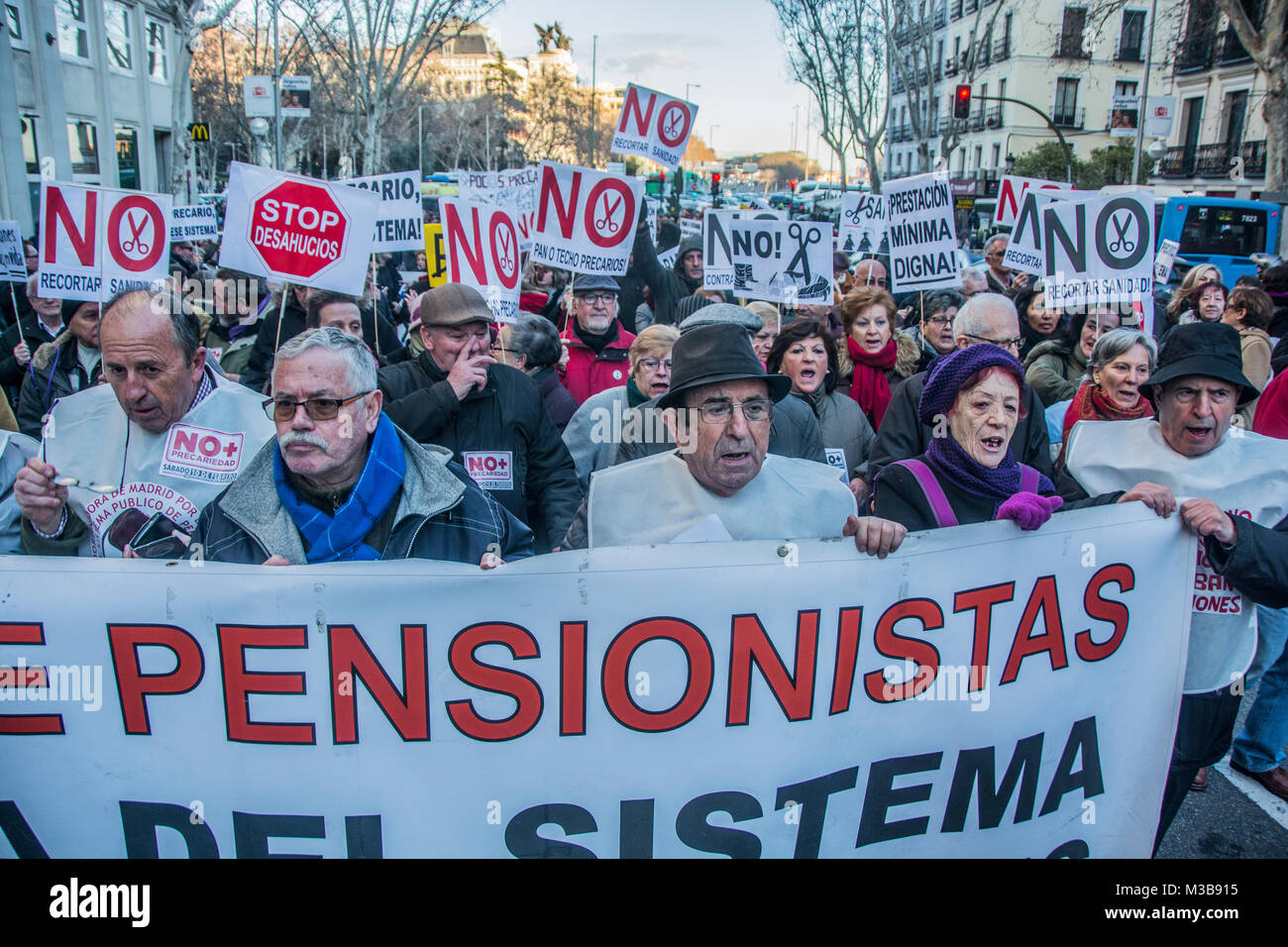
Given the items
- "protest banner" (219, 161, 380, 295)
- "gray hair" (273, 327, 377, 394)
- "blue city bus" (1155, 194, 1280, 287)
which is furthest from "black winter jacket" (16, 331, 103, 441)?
"blue city bus" (1155, 194, 1280, 287)

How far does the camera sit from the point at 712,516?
273cm

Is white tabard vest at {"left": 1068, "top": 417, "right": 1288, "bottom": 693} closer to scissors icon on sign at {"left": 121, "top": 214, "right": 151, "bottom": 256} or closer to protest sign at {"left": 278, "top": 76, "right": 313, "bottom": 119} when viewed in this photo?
scissors icon on sign at {"left": 121, "top": 214, "right": 151, "bottom": 256}

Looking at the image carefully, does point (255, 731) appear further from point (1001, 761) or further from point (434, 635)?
point (1001, 761)

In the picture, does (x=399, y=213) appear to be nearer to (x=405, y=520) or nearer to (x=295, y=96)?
(x=405, y=520)

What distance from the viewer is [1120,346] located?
13.6 feet

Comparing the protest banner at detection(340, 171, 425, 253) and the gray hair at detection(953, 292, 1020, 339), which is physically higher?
the protest banner at detection(340, 171, 425, 253)

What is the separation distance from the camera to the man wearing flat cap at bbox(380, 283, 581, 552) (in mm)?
3895

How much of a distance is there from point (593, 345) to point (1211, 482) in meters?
3.59

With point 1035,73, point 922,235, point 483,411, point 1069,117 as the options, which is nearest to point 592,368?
point 483,411

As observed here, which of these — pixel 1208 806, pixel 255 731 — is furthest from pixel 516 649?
pixel 1208 806

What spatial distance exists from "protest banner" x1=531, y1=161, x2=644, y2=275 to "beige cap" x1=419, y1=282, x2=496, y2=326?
2.22 m

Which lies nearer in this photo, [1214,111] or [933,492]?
[933,492]
